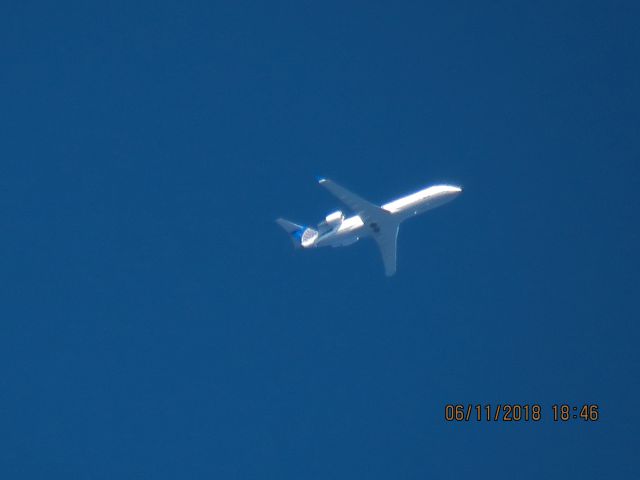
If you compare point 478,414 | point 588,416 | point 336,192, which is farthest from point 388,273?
point 588,416

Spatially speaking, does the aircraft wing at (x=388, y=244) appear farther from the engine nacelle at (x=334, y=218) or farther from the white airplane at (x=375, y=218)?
the engine nacelle at (x=334, y=218)

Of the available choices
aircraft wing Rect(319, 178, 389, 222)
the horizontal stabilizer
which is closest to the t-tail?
the horizontal stabilizer

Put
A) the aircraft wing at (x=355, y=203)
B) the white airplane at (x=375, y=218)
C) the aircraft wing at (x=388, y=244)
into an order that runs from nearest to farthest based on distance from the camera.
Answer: the aircraft wing at (x=355, y=203) < the white airplane at (x=375, y=218) < the aircraft wing at (x=388, y=244)

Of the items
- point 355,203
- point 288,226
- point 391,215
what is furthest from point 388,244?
point 288,226

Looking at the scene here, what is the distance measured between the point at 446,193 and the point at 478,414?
60.0 ft

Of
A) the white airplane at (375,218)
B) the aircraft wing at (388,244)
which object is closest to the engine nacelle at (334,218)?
the white airplane at (375,218)

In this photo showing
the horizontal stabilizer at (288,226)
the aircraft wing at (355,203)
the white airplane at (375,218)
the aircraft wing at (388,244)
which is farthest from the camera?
the horizontal stabilizer at (288,226)

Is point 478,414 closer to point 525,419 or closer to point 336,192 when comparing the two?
point 525,419

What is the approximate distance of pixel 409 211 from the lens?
60.6 meters

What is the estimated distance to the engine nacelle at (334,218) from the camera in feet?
196

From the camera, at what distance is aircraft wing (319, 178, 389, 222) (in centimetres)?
5775

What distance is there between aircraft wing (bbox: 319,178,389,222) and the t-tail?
4245 mm

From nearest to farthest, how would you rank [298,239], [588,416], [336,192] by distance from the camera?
[336,192], [298,239], [588,416]

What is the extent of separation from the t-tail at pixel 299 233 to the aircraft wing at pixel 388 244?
182 inches
